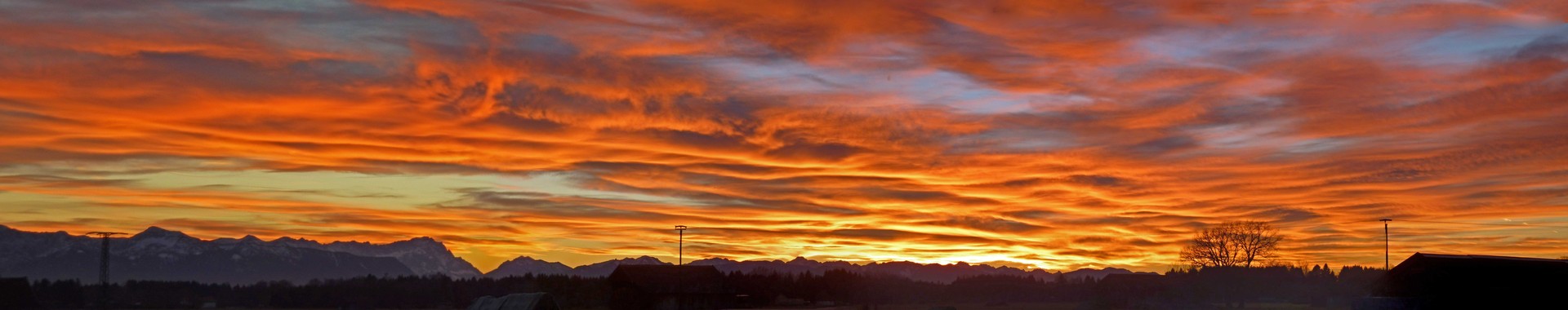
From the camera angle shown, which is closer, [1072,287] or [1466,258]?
[1466,258]

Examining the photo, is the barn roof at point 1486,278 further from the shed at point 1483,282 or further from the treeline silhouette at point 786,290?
the treeline silhouette at point 786,290

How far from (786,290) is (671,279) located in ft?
68.5

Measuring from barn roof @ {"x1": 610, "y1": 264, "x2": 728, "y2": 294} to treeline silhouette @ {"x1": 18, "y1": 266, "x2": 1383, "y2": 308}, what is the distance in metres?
2.42

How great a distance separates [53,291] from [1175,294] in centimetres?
13095

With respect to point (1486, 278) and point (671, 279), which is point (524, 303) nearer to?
point (1486, 278)

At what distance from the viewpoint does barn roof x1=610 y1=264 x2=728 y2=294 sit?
431 feet

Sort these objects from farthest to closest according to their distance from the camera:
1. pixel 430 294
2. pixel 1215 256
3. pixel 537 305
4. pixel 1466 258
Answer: pixel 430 294 → pixel 1215 256 → pixel 537 305 → pixel 1466 258

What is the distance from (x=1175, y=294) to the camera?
135 m

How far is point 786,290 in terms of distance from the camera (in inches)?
5876

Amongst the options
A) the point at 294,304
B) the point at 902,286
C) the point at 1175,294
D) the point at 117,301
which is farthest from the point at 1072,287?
the point at 117,301

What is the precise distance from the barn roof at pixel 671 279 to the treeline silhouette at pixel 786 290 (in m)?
2.42

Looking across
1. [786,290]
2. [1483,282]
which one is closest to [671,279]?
[786,290]

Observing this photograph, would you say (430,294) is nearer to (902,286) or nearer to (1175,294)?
(902,286)

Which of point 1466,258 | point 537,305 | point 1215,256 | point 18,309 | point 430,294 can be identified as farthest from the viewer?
point 430,294
